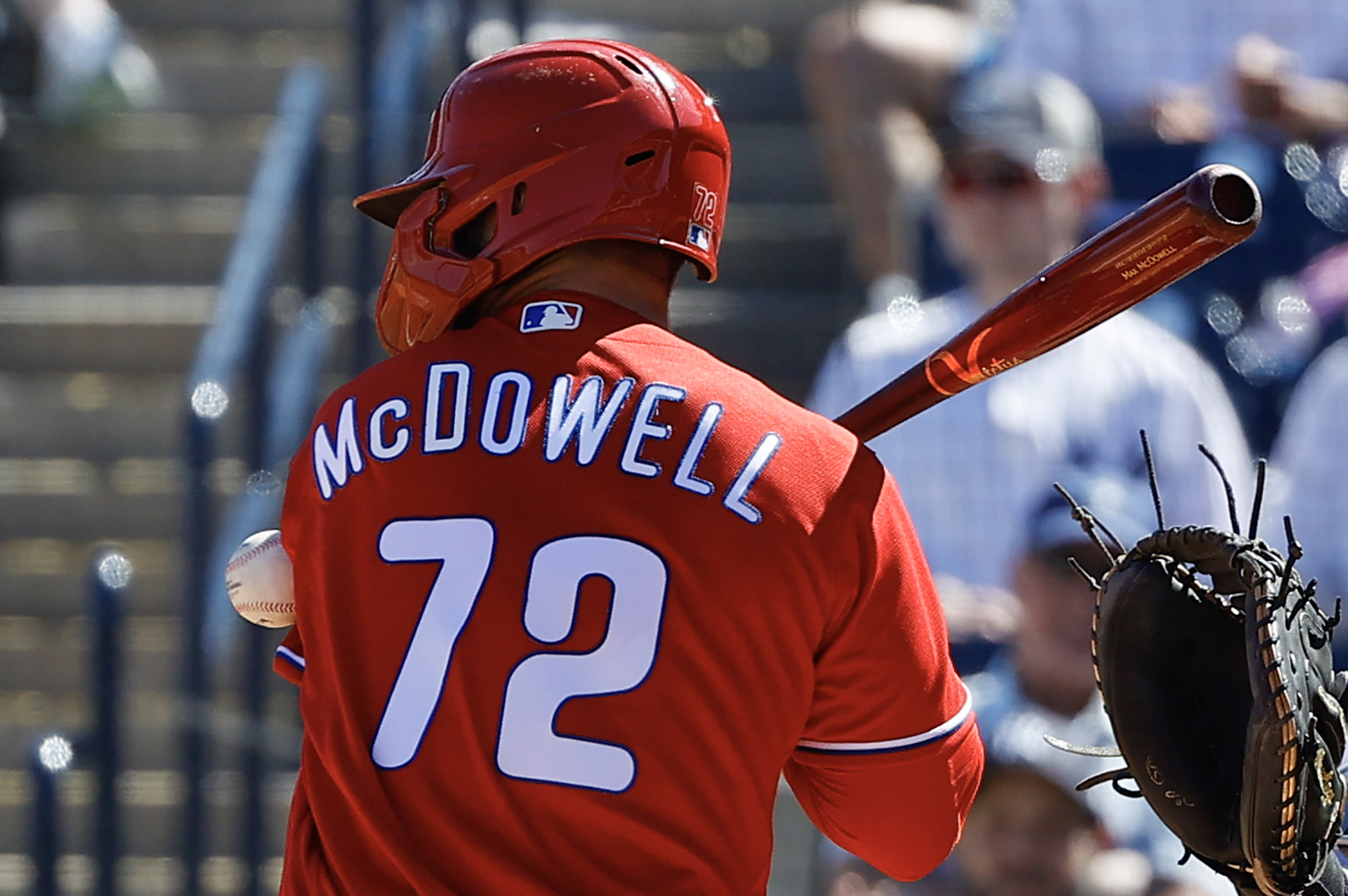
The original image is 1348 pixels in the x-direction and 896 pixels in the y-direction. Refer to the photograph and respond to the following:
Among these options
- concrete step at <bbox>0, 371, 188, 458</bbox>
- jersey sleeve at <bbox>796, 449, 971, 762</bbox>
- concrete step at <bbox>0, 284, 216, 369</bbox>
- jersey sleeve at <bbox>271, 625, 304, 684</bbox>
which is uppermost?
jersey sleeve at <bbox>796, 449, 971, 762</bbox>

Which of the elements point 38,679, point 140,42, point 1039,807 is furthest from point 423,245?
point 140,42

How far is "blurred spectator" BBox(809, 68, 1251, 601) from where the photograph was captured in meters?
4.61

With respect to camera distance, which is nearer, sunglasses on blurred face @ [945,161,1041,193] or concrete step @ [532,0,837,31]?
sunglasses on blurred face @ [945,161,1041,193]

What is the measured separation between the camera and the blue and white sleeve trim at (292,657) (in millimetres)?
1872

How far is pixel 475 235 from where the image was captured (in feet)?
6.23

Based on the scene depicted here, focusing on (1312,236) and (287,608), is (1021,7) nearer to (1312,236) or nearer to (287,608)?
(1312,236)

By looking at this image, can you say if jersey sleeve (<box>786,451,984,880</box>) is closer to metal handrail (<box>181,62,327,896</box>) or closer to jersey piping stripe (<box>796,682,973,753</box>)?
jersey piping stripe (<box>796,682,973,753</box>)

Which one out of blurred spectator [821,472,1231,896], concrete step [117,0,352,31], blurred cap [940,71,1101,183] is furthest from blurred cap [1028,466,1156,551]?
concrete step [117,0,352,31]

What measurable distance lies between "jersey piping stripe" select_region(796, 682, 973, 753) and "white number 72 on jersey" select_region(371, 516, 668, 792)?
0.23 metres

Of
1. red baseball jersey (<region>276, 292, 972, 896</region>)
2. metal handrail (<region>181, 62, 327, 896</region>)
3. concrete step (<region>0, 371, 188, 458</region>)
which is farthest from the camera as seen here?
concrete step (<region>0, 371, 188, 458</region>)

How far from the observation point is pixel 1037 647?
4.42 metres

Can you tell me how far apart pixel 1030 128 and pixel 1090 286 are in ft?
11.0

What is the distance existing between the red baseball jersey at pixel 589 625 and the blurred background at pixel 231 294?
9.16 ft

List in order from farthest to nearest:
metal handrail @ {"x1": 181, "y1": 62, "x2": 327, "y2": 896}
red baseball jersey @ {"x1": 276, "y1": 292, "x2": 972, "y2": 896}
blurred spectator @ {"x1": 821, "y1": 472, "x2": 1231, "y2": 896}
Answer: metal handrail @ {"x1": 181, "y1": 62, "x2": 327, "y2": 896} < blurred spectator @ {"x1": 821, "y1": 472, "x2": 1231, "y2": 896} < red baseball jersey @ {"x1": 276, "y1": 292, "x2": 972, "y2": 896}
